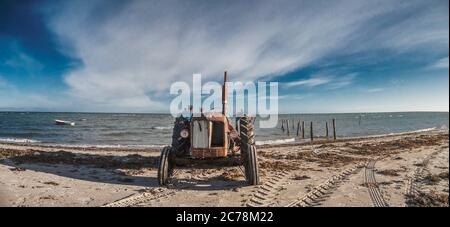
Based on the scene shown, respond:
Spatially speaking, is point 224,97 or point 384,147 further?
point 384,147

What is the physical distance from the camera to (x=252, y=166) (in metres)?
7.84

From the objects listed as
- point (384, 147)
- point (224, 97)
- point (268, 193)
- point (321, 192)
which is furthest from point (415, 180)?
point (384, 147)

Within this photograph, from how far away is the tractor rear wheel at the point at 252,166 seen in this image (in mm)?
7801

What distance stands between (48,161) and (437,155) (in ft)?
58.3

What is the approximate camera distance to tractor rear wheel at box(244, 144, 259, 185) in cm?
780

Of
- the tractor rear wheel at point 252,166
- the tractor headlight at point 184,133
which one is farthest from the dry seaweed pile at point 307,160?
the tractor headlight at point 184,133

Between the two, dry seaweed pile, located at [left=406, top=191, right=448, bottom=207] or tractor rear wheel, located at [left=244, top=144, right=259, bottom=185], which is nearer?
dry seaweed pile, located at [left=406, top=191, right=448, bottom=207]

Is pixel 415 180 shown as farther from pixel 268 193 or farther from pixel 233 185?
pixel 233 185

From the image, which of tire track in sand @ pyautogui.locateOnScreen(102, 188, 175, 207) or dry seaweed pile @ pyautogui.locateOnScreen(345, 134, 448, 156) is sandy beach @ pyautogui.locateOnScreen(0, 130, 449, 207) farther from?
dry seaweed pile @ pyautogui.locateOnScreen(345, 134, 448, 156)

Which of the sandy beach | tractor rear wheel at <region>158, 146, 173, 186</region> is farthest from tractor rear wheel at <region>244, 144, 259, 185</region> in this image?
tractor rear wheel at <region>158, 146, 173, 186</region>

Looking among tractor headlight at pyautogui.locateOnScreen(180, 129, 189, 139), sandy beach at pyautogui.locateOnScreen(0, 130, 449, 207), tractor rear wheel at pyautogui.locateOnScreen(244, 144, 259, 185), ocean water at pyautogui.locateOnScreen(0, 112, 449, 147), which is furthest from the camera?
ocean water at pyautogui.locateOnScreen(0, 112, 449, 147)

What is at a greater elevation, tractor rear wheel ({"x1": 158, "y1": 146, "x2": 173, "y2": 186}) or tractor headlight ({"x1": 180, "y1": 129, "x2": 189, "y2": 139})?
tractor headlight ({"x1": 180, "y1": 129, "x2": 189, "y2": 139})
